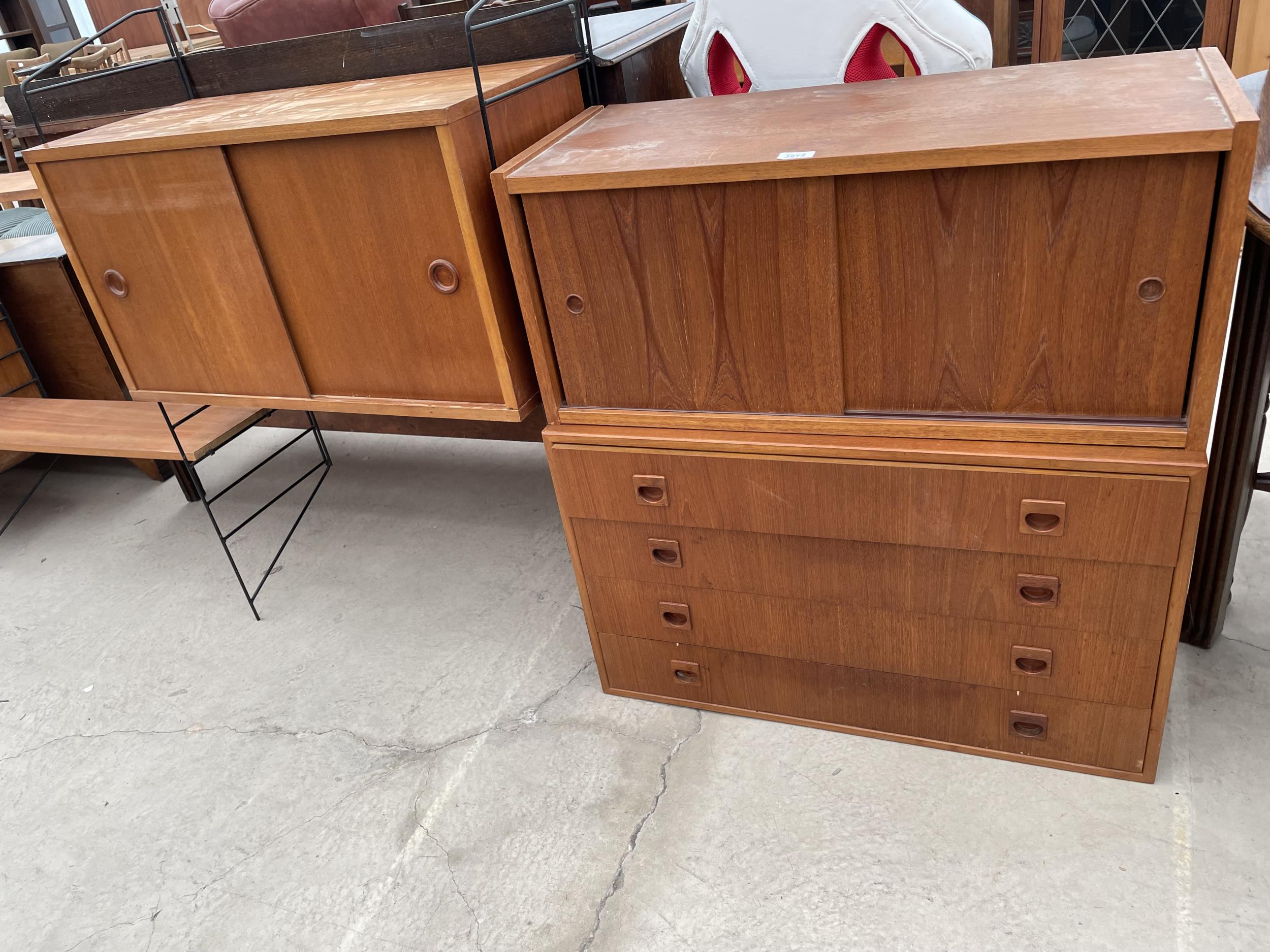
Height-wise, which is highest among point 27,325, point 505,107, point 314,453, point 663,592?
point 505,107

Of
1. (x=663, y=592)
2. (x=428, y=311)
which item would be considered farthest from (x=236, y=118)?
(x=663, y=592)

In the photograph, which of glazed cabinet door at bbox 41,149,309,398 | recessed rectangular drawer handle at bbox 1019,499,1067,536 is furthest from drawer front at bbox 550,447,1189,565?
glazed cabinet door at bbox 41,149,309,398

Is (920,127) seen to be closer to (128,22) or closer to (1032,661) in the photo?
(1032,661)

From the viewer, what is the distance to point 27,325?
3.18m

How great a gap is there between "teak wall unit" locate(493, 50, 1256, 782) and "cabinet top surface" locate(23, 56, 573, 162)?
0.50ft

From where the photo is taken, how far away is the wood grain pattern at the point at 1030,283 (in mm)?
1197

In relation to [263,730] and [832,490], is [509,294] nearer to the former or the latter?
[832,490]

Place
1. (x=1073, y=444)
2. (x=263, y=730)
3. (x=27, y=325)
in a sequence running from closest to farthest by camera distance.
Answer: (x=1073, y=444), (x=263, y=730), (x=27, y=325)

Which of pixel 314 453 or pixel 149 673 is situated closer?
pixel 149 673

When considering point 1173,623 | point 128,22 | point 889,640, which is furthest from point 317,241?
point 128,22

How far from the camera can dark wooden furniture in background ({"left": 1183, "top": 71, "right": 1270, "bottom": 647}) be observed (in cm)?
155

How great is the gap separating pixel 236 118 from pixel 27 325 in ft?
6.44

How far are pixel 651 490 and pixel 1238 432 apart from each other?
1.09 metres

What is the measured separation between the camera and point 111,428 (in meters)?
2.73
